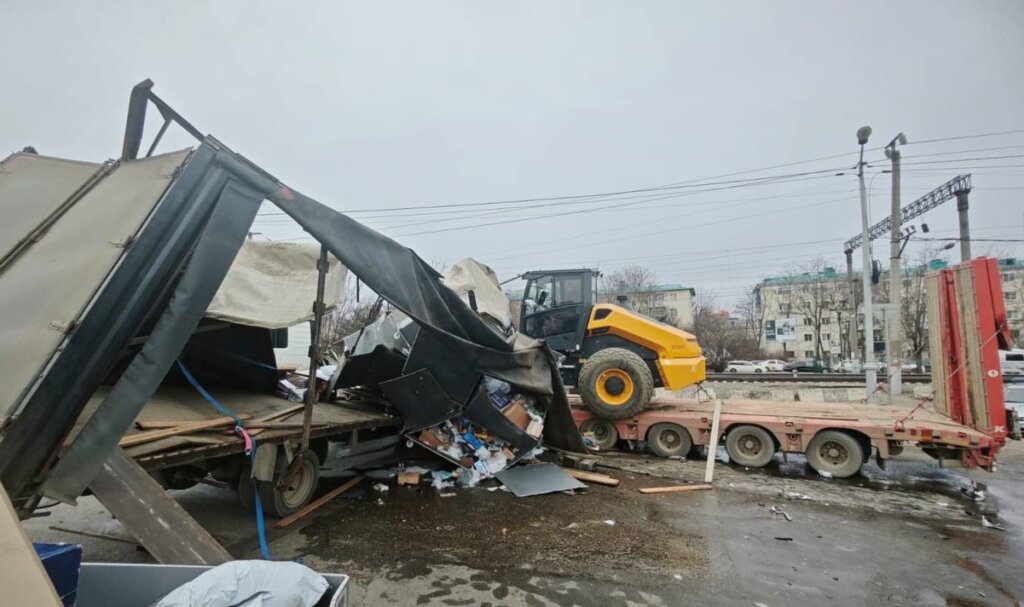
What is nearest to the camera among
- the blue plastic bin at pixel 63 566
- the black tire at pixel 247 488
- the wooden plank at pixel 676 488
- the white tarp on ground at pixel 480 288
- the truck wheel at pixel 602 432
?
the blue plastic bin at pixel 63 566

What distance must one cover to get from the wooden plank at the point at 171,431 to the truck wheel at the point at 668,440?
619 cm

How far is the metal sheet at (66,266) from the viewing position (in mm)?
2166

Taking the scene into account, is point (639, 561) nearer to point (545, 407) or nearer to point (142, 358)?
point (545, 407)

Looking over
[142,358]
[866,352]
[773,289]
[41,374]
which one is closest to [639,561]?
[142,358]

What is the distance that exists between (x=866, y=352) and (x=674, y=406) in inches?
288

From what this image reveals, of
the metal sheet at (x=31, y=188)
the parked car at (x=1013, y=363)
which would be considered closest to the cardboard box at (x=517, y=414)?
the metal sheet at (x=31, y=188)

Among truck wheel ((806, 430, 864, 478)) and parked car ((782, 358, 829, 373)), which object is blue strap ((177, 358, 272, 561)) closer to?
truck wheel ((806, 430, 864, 478))

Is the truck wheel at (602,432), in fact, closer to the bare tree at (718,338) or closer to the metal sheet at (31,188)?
the metal sheet at (31,188)

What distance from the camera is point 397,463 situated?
23.2ft

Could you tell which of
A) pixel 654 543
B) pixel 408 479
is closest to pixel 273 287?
pixel 408 479

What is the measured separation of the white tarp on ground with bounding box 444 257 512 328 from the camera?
7.28 metres

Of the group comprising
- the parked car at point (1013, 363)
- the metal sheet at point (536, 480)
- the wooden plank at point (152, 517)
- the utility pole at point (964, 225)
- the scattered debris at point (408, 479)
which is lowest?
the scattered debris at point (408, 479)

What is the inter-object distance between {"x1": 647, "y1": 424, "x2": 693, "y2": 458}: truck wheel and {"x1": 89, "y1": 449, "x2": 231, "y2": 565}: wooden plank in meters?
6.72

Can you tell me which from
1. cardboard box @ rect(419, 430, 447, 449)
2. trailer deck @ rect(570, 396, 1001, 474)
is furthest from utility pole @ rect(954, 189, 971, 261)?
cardboard box @ rect(419, 430, 447, 449)
